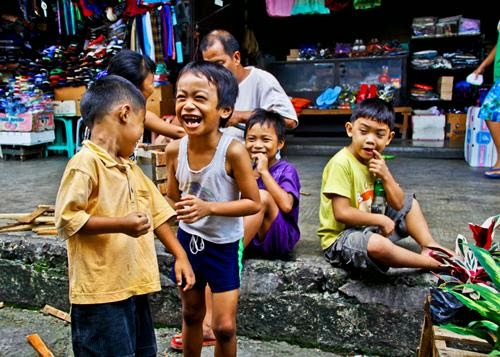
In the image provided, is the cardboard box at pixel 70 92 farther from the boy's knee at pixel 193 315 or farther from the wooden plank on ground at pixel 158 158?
the boy's knee at pixel 193 315

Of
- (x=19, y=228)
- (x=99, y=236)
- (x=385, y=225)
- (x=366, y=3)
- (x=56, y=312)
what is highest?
(x=366, y=3)

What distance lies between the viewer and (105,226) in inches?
65.6

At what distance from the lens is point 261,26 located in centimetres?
946

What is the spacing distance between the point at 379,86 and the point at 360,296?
20.3ft

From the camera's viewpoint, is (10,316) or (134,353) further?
(10,316)

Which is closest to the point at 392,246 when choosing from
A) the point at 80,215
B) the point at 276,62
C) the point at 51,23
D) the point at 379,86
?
the point at 80,215

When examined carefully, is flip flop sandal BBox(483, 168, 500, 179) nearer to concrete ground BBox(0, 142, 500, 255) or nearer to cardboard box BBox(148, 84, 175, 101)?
concrete ground BBox(0, 142, 500, 255)

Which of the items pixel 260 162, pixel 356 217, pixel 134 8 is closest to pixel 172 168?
pixel 260 162

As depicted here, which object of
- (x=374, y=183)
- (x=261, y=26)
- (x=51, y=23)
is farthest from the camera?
(x=261, y=26)

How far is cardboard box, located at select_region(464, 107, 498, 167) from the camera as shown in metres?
5.59

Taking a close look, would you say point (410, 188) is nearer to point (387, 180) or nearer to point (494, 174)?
point (494, 174)

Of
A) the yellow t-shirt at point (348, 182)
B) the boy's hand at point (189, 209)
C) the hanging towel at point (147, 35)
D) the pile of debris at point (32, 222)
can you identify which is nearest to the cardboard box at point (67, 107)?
the hanging towel at point (147, 35)

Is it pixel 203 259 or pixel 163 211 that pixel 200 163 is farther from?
pixel 203 259

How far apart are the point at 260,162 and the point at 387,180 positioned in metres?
0.68
